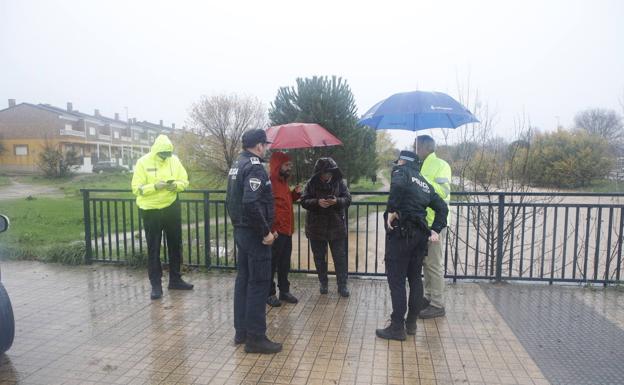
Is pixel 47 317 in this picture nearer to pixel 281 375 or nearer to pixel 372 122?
pixel 281 375

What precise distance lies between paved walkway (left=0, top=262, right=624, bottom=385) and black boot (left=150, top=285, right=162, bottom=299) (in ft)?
0.25

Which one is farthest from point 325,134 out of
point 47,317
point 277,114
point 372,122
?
point 277,114

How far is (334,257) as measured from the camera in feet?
16.4

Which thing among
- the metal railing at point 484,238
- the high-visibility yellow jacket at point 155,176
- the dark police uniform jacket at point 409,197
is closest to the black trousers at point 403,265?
the dark police uniform jacket at point 409,197

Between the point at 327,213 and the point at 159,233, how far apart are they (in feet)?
6.51

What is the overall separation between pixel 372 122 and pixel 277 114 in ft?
43.9

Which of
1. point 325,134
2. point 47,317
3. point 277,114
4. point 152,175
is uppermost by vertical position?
point 277,114

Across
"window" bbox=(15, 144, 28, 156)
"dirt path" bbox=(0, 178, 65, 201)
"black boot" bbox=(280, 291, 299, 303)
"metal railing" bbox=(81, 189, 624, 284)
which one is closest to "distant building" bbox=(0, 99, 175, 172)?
"window" bbox=(15, 144, 28, 156)

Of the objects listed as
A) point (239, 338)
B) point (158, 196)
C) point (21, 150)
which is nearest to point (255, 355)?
point (239, 338)

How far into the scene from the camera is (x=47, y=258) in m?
6.63

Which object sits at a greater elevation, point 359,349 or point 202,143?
point 202,143

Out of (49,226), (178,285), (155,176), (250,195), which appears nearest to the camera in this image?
(250,195)

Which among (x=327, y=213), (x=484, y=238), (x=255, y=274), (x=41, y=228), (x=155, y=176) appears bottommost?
(x=41, y=228)

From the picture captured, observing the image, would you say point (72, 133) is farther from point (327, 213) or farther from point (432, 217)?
point (432, 217)
